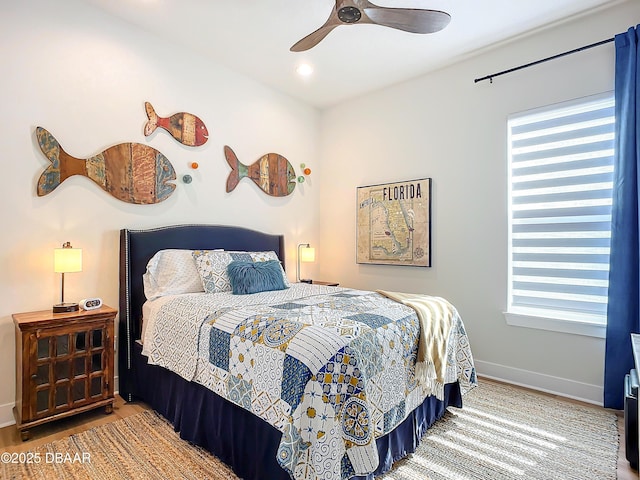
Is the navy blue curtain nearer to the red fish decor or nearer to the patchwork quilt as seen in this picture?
the patchwork quilt

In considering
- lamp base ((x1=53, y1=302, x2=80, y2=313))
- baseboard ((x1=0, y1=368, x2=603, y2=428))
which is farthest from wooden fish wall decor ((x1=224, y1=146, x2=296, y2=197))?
baseboard ((x1=0, y1=368, x2=603, y2=428))

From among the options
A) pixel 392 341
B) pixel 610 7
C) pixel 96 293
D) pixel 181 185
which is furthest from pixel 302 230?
pixel 610 7

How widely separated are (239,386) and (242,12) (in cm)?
274

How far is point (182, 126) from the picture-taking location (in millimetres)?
3352

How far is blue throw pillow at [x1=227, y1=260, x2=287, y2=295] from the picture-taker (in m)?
2.87

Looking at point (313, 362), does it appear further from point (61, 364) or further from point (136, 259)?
point (136, 259)

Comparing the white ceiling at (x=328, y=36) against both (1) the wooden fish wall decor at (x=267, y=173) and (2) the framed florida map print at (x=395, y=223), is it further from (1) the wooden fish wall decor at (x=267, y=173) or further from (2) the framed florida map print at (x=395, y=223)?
(2) the framed florida map print at (x=395, y=223)

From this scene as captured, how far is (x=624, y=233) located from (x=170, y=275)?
3425mm

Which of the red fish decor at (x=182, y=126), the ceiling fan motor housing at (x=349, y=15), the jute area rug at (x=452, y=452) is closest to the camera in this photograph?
the jute area rug at (x=452, y=452)

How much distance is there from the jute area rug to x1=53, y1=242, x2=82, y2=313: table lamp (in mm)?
824

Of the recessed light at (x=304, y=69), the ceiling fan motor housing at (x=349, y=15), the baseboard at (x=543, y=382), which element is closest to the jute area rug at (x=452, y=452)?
the baseboard at (x=543, y=382)

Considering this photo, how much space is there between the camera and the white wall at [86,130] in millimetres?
2445

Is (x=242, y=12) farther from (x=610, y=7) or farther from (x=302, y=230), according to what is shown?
(x=610, y=7)

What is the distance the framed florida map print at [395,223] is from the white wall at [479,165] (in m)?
0.09
